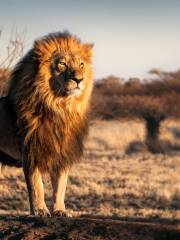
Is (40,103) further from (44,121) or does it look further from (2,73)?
(2,73)

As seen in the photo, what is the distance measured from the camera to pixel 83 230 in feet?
15.6

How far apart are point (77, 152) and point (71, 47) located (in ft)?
3.29

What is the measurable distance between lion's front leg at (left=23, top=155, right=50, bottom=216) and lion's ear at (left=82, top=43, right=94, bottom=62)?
1.19m

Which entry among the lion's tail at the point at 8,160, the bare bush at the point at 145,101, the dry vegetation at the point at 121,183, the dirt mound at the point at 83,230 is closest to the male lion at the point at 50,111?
the lion's tail at the point at 8,160

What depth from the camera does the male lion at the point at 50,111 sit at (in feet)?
19.9

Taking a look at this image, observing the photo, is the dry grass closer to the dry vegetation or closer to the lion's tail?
the dry vegetation

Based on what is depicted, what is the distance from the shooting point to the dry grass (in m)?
11.0

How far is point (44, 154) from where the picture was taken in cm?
612

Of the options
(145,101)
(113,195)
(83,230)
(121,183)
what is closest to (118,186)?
(121,183)

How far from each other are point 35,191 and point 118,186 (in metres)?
8.22

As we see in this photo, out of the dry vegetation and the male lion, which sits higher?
the male lion

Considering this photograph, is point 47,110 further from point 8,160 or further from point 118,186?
point 118,186

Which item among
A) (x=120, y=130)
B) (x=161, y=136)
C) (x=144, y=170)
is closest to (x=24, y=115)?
(x=144, y=170)

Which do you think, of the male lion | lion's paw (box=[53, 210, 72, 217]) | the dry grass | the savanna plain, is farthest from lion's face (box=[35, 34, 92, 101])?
the dry grass
